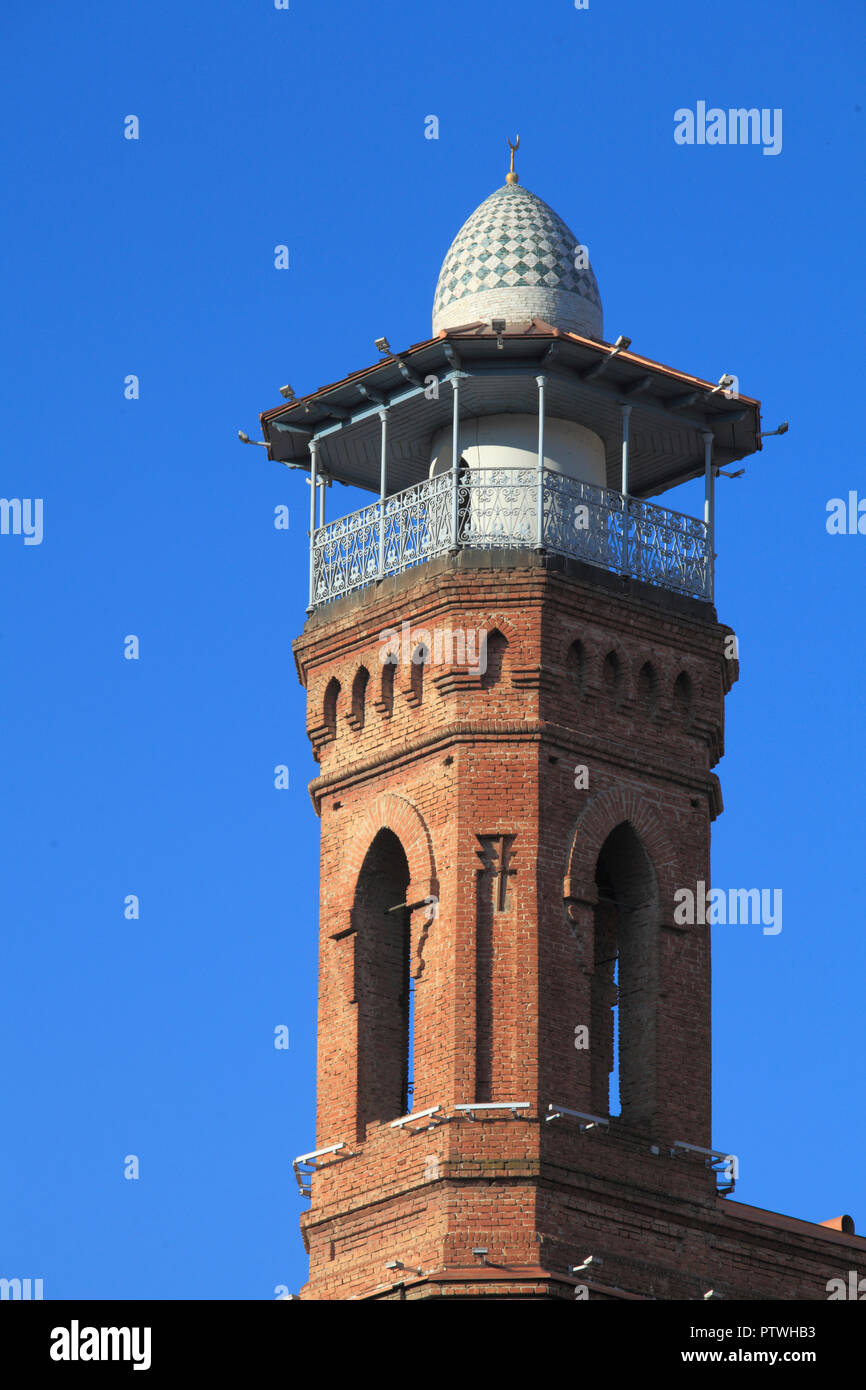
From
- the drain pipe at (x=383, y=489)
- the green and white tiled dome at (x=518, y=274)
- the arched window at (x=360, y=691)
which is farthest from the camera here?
the green and white tiled dome at (x=518, y=274)

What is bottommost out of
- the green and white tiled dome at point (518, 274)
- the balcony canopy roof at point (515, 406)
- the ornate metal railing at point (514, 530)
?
the ornate metal railing at point (514, 530)

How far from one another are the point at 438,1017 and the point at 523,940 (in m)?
1.42

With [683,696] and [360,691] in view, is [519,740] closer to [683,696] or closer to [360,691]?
[360,691]

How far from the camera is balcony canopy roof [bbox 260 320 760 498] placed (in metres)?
48.0

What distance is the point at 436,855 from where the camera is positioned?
152 feet

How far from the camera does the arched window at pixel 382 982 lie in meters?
46.8

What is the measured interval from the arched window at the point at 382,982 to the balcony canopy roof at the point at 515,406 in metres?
5.90

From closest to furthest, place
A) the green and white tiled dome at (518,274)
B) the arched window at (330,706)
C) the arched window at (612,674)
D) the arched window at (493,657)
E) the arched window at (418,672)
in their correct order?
the arched window at (493,657) → the arched window at (418,672) → the arched window at (612,674) → the arched window at (330,706) → the green and white tiled dome at (518,274)

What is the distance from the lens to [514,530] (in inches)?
1880

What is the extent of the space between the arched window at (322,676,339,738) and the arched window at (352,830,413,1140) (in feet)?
6.71

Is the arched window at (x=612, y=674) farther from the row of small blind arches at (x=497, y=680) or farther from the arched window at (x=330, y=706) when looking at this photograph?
the arched window at (x=330, y=706)

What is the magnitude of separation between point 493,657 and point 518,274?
19.6 ft

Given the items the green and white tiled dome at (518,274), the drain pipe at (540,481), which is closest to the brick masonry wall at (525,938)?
the drain pipe at (540,481)
